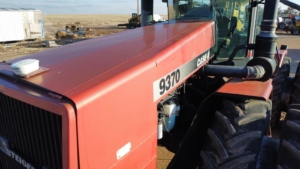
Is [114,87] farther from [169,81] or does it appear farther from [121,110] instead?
[169,81]

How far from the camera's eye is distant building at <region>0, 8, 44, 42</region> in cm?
2117

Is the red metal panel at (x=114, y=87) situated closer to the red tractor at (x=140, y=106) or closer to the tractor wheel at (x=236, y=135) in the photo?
the red tractor at (x=140, y=106)

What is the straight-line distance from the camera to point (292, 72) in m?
9.04

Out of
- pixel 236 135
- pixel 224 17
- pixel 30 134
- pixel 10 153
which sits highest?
pixel 224 17

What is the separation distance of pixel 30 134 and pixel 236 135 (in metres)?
1.59

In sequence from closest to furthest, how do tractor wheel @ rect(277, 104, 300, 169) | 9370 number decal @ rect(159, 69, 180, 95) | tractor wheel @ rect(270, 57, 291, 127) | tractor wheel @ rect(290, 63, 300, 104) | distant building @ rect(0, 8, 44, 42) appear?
tractor wheel @ rect(277, 104, 300, 169), 9370 number decal @ rect(159, 69, 180, 95), tractor wheel @ rect(290, 63, 300, 104), tractor wheel @ rect(270, 57, 291, 127), distant building @ rect(0, 8, 44, 42)

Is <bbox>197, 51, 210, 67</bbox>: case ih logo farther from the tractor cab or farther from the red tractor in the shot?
the tractor cab

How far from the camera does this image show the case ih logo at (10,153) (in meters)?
2.00

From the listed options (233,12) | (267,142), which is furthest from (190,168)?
(233,12)

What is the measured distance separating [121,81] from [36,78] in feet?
1.94

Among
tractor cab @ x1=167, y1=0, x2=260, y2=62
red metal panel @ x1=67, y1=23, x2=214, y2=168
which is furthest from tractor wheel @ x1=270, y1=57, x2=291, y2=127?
red metal panel @ x1=67, y1=23, x2=214, y2=168

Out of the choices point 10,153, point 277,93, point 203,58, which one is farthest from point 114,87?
point 277,93

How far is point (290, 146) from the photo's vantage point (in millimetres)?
2051

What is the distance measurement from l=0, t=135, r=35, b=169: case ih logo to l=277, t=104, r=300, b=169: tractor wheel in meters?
1.86
